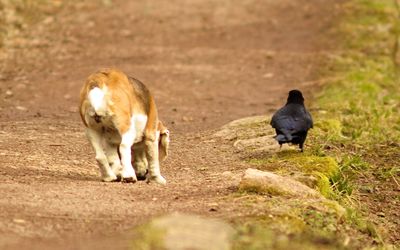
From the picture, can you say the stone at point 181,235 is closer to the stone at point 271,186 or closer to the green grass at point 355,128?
the green grass at point 355,128

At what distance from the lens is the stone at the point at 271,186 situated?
757 centimetres

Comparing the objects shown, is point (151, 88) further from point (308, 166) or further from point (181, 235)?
point (181, 235)

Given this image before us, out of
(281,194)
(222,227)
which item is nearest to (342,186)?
(281,194)

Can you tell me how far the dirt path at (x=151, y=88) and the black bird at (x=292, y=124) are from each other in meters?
0.50

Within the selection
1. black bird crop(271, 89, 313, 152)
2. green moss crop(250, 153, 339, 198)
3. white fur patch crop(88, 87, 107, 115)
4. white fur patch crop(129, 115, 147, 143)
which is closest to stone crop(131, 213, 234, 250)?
white fur patch crop(88, 87, 107, 115)

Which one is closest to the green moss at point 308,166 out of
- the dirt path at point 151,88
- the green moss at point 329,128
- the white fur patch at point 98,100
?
the dirt path at point 151,88

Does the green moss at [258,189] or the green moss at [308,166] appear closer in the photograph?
the green moss at [258,189]

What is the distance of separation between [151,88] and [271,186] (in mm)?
7453

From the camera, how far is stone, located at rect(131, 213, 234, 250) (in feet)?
18.5

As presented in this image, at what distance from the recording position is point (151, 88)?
14.9 meters

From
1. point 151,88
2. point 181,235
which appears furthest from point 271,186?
point 151,88

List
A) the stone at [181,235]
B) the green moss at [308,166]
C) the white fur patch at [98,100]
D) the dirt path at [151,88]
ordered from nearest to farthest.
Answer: the stone at [181,235] < the dirt path at [151,88] < the white fur patch at [98,100] < the green moss at [308,166]

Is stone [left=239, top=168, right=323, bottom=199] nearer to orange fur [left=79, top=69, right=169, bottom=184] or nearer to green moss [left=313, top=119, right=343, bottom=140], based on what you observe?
orange fur [left=79, top=69, right=169, bottom=184]

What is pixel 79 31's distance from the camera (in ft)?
64.8
